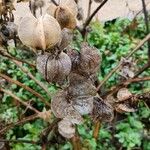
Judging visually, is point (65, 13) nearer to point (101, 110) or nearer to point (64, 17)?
point (64, 17)

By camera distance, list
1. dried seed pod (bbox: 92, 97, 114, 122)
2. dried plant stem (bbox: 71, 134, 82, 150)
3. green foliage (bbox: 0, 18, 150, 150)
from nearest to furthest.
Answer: dried seed pod (bbox: 92, 97, 114, 122) < dried plant stem (bbox: 71, 134, 82, 150) < green foliage (bbox: 0, 18, 150, 150)

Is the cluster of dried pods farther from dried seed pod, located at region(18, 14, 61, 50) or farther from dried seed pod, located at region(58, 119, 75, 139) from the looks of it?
dried seed pod, located at region(58, 119, 75, 139)

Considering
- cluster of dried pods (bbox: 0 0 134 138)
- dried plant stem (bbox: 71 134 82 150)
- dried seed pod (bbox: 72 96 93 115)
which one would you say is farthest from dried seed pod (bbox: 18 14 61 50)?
dried plant stem (bbox: 71 134 82 150)

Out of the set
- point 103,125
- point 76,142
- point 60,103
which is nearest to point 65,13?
point 60,103

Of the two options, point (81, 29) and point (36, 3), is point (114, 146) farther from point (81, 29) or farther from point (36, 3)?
point (36, 3)

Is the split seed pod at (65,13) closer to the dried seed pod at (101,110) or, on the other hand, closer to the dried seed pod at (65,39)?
the dried seed pod at (65,39)

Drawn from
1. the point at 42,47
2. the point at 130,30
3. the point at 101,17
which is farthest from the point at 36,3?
the point at 101,17
